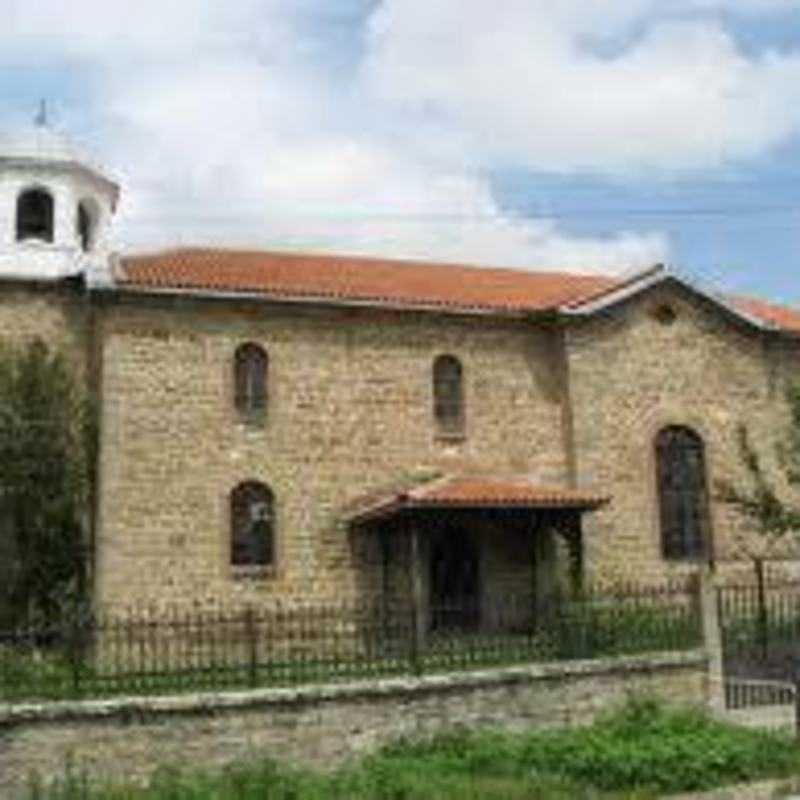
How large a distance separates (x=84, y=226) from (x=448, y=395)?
830cm

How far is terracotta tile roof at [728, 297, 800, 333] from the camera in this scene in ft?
101

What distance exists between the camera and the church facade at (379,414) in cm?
2583

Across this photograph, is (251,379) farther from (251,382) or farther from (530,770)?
(530,770)

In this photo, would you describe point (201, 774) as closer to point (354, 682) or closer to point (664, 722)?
point (354, 682)

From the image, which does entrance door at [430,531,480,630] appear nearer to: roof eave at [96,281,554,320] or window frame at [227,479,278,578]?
Answer: window frame at [227,479,278,578]

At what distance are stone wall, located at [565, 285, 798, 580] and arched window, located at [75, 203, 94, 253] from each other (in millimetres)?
9515

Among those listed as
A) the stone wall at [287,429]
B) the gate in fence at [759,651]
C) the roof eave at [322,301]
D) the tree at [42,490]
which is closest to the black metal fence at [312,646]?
the gate in fence at [759,651]

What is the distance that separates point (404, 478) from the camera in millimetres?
27328

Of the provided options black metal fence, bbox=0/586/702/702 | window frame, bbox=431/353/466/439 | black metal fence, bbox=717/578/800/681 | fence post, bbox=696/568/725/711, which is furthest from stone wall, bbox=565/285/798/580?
fence post, bbox=696/568/725/711

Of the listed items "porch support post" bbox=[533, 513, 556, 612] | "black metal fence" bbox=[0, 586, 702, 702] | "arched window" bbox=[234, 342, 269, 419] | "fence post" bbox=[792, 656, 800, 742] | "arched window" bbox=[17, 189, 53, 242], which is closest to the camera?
"black metal fence" bbox=[0, 586, 702, 702]

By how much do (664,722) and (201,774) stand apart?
208 inches

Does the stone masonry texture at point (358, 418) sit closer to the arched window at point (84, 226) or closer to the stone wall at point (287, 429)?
the stone wall at point (287, 429)

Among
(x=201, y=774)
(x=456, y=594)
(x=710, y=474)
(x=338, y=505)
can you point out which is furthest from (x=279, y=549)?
(x=201, y=774)

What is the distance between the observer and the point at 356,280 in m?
28.8
